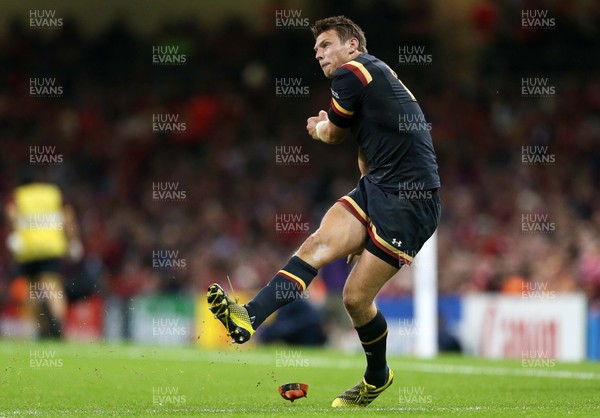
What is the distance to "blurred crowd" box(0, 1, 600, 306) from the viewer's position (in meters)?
17.2

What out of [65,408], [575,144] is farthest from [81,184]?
[65,408]

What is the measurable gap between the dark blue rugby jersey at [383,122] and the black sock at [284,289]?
698 millimetres

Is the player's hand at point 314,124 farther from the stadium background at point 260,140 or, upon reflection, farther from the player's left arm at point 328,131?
the stadium background at point 260,140

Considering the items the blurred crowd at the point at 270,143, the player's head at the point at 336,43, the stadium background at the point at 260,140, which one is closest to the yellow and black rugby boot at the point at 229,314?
the player's head at the point at 336,43

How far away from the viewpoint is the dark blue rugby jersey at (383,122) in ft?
23.7

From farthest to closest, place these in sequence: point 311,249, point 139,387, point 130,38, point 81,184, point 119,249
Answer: point 130,38, point 81,184, point 119,249, point 139,387, point 311,249

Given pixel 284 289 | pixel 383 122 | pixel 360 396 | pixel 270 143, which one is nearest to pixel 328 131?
pixel 383 122

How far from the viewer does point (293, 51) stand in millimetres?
22781

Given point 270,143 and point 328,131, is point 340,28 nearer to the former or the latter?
point 328,131

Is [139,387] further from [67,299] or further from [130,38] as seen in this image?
[130,38]

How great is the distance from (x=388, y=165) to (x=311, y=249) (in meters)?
0.69

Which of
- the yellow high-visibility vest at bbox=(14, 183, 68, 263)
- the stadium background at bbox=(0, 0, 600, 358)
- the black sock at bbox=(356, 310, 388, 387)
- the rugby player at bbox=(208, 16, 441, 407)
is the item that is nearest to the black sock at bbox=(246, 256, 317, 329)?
the rugby player at bbox=(208, 16, 441, 407)

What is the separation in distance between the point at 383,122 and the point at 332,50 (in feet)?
1.87

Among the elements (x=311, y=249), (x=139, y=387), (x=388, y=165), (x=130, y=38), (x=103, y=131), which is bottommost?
(x=139, y=387)
